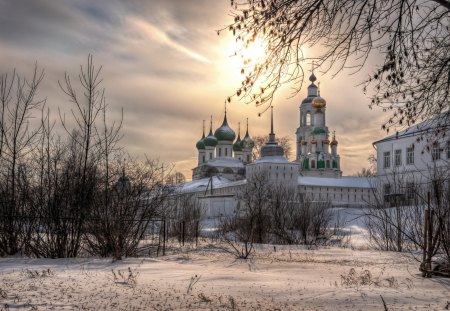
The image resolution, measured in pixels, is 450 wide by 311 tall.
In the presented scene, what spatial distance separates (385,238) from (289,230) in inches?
277

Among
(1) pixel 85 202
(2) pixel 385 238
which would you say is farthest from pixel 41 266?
(2) pixel 385 238

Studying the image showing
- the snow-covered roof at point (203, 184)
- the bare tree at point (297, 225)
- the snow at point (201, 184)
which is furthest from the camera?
the snow at point (201, 184)

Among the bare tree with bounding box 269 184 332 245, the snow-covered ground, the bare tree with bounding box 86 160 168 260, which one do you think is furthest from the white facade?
the snow-covered ground

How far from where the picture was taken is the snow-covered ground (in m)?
5.78

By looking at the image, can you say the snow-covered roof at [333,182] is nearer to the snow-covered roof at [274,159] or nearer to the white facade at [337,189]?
the white facade at [337,189]

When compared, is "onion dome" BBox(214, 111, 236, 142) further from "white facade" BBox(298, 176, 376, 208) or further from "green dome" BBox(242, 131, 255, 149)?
"white facade" BBox(298, 176, 376, 208)

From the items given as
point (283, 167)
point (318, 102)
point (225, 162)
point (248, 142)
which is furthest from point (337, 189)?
point (248, 142)

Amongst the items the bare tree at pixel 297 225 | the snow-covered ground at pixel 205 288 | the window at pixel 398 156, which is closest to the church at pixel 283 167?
the window at pixel 398 156

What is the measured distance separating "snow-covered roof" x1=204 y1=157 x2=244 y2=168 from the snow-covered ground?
64433 mm

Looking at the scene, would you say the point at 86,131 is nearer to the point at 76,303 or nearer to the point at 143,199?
the point at 143,199

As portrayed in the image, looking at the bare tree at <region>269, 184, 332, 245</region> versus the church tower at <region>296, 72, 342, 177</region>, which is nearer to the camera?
the bare tree at <region>269, 184, 332, 245</region>

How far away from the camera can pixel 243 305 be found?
577 centimetres

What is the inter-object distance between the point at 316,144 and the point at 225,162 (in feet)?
46.1

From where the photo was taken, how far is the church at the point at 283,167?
54.2 metres
